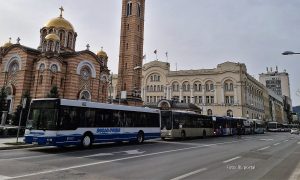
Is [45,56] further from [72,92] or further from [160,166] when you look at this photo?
[160,166]

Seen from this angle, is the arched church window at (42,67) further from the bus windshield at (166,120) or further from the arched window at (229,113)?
the arched window at (229,113)

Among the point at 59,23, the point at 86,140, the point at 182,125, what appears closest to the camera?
the point at 86,140

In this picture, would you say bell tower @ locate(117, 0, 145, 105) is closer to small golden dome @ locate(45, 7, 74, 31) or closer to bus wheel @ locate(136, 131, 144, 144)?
small golden dome @ locate(45, 7, 74, 31)

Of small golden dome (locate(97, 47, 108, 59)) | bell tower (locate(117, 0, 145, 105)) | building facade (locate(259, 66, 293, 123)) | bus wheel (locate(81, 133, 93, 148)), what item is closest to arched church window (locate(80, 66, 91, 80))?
small golden dome (locate(97, 47, 108, 59))

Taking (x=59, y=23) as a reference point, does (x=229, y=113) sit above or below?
below

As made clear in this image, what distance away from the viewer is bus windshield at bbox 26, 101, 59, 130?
13.4 meters

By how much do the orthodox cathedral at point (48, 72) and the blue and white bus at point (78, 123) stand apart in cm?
1955

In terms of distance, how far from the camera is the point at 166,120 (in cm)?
2420

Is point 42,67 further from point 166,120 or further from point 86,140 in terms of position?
point 86,140

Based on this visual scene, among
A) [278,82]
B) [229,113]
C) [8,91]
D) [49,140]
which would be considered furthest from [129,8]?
[278,82]

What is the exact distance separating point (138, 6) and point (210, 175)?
50.0 meters

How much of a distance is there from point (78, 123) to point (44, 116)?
6.19ft

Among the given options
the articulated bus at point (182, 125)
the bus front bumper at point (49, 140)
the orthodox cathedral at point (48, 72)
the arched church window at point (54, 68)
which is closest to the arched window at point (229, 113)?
the orthodox cathedral at point (48, 72)

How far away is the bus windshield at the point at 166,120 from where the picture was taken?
78.6 ft
